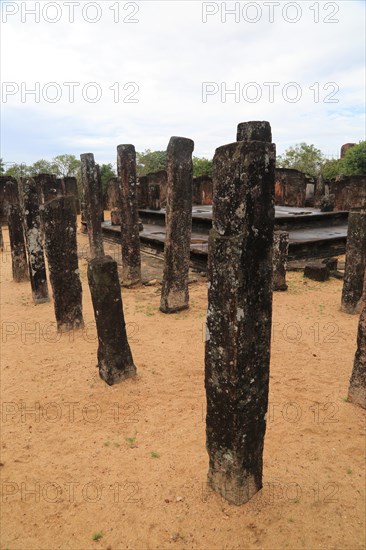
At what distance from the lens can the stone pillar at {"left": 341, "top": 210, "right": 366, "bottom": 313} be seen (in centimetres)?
657

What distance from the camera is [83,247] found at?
553 inches

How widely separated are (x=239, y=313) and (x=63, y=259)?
4275mm

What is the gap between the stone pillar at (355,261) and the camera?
657 cm

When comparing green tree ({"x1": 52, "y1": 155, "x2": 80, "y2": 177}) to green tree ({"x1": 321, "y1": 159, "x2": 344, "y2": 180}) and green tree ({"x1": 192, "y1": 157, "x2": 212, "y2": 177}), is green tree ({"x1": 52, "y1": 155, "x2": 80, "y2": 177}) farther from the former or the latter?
green tree ({"x1": 321, "y1": 159, "x2": 344, "y2": 180})

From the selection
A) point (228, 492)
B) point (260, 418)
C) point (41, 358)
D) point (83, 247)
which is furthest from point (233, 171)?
point (83, 247)

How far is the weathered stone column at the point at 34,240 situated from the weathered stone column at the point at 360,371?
6.10 metres

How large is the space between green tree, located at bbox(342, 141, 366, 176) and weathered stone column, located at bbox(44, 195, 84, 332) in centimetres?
2451

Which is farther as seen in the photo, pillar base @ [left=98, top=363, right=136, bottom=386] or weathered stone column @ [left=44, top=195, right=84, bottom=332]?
weathered stone column @ [left=44, top=195, right=84, bottom=332]

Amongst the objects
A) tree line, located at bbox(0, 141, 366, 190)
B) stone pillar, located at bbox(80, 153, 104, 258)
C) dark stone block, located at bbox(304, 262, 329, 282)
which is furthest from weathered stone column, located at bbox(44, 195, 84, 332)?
tree line, located at bbox(0, 141, 366, 190)

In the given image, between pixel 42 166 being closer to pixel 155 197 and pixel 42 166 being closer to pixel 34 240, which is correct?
pixel 155 197

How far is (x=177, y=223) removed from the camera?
651cm

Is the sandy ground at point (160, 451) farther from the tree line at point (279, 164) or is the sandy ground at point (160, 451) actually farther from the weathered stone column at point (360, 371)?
the tree line at point (279, 164)

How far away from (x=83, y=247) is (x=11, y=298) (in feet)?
19.9

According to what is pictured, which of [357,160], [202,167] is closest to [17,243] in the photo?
[357,160]
